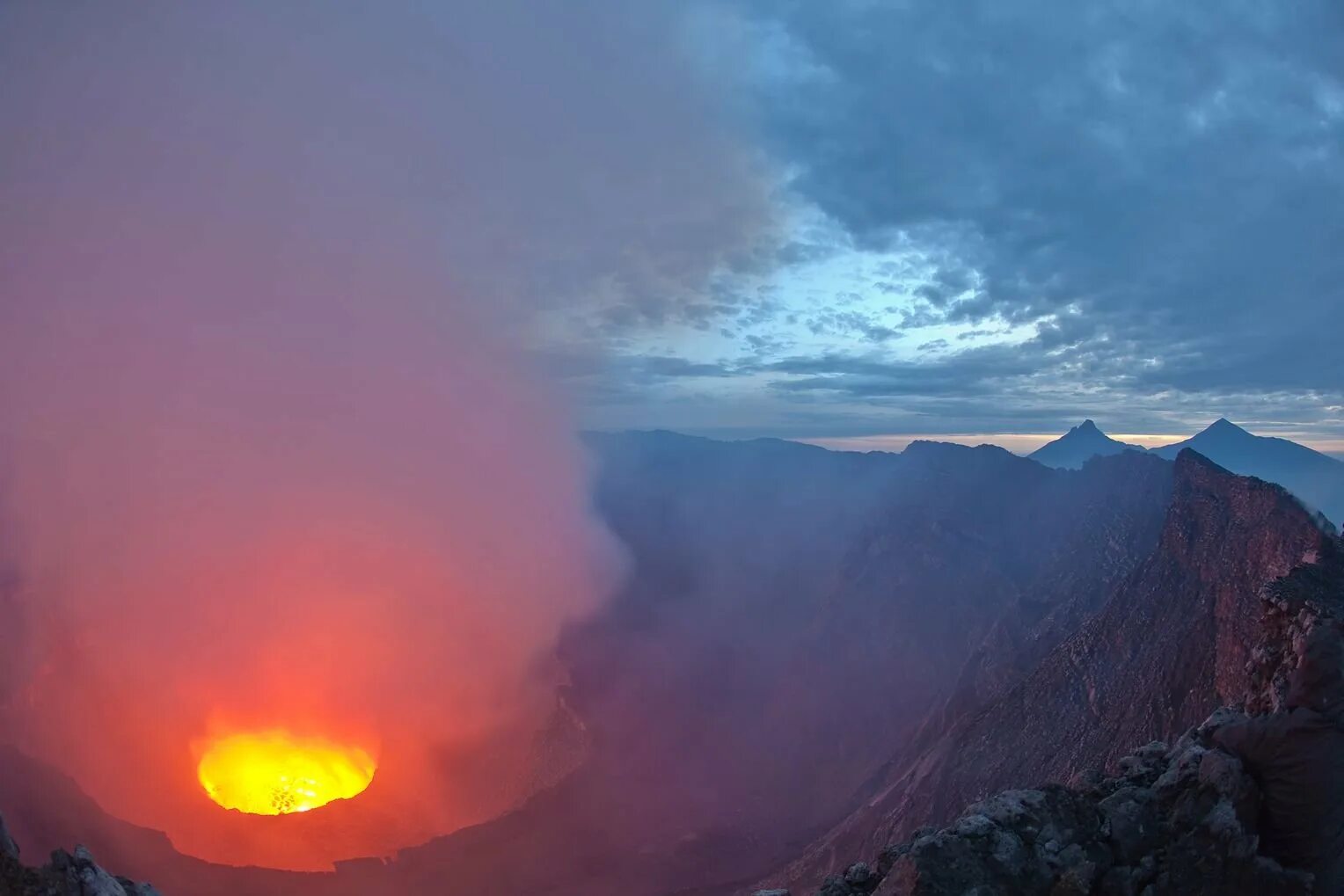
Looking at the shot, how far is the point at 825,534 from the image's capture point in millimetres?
74562

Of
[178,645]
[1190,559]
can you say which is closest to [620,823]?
[1190,559]

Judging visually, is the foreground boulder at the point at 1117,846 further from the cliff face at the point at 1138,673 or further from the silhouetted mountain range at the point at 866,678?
the cliff face at the point at 1138,673

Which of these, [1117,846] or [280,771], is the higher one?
[1117,846]

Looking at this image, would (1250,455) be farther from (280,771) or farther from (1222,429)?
(280,771)

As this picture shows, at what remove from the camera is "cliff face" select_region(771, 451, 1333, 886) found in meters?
23.0

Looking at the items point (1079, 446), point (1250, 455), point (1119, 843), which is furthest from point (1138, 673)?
point (1250, 455)

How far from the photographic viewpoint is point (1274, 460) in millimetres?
184375

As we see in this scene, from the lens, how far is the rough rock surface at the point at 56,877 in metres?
9.38

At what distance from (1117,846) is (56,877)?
13377mm

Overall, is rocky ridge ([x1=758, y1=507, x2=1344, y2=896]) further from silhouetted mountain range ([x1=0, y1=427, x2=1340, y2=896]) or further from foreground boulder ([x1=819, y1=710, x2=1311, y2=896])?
silhouetted mountain range ([x1=0, y1=427, x2=1340, y2=896])

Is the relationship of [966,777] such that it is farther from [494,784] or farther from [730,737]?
[494,784]

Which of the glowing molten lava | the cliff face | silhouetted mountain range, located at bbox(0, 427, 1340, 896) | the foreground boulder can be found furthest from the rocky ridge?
the glowing molten lava

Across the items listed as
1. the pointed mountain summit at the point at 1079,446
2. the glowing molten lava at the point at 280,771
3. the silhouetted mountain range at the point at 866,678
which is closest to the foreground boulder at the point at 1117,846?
the silhouetted mountain range at the point at 866,678

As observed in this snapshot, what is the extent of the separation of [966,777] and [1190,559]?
40.0 feet
